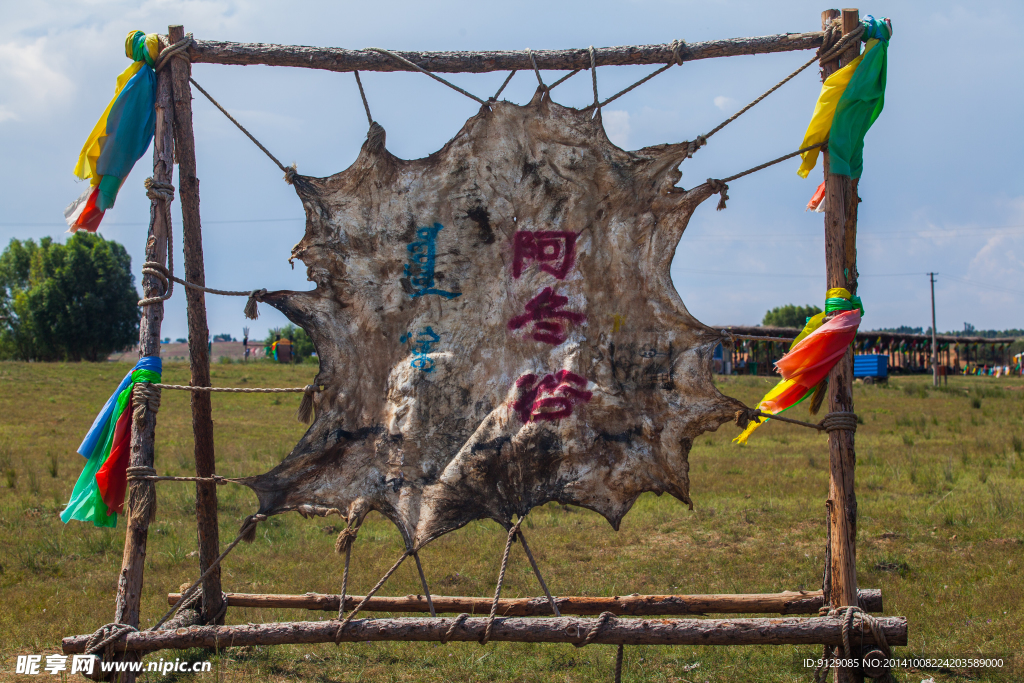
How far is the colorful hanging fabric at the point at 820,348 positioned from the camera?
3262 millimetres

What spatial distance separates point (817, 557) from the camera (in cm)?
637

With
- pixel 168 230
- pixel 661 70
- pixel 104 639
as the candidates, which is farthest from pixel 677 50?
pixel 104 639

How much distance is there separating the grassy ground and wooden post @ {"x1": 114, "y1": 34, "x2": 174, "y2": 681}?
0.98 metres

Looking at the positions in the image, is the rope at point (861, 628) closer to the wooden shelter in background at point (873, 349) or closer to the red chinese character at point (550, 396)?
the red chinese character at point (550, 396)

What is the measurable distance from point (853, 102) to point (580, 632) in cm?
279

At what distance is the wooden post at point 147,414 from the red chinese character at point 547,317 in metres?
1.85

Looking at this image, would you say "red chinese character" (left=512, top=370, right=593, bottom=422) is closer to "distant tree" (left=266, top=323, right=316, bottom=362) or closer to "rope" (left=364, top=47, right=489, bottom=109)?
"rope" (left=364, top=47, right=489, bottom=109)

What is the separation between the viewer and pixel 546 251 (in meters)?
3.57

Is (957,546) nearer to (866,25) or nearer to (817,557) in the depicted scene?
(817,557)

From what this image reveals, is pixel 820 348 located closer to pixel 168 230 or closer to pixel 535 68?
pixel 535 68

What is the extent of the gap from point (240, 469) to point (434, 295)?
24.0 feet

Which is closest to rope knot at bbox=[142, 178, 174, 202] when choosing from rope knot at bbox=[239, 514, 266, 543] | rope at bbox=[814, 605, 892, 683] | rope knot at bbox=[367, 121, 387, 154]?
rope knot at bbox=[367, 121, 387, 154]

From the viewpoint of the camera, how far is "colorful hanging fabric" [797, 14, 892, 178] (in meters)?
3.33

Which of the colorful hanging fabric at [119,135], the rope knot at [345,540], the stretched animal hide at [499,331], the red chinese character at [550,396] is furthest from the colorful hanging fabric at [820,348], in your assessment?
the colorful hanging fabric at [119,135]
